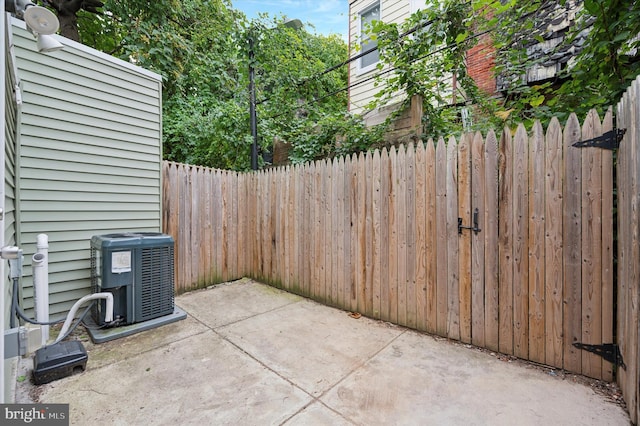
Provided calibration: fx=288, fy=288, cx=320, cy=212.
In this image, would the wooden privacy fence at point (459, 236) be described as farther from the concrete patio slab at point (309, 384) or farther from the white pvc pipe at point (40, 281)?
the white pvc pipe at point (40, 281)

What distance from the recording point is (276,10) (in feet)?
19.9

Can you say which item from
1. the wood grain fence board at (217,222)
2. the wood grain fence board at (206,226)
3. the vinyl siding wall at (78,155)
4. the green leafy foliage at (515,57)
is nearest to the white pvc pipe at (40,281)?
the vinyl siding wall at (78,155)

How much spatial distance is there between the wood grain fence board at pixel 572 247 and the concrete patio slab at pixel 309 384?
29 cm

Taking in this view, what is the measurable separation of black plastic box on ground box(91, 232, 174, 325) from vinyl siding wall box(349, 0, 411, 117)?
4947mm

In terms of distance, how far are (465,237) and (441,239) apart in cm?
21

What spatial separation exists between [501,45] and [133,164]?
458 cm

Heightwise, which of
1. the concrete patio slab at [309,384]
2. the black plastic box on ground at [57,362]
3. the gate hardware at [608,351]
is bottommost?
the concrete patio slab at [309,384]

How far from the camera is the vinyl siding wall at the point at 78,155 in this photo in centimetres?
274

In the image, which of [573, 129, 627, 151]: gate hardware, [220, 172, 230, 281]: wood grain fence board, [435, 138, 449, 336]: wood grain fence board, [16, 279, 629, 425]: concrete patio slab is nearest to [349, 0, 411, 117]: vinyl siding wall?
[220, 172, 230, 281]: wood grain fence board

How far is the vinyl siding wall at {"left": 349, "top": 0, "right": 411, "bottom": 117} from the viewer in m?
6.16

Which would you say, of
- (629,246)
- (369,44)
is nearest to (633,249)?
(629,246)

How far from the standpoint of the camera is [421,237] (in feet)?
9.37

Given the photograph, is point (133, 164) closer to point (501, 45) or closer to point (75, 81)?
point (75, 81)

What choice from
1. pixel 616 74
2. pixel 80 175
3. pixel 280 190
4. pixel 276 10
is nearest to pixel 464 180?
pixel 616 74
